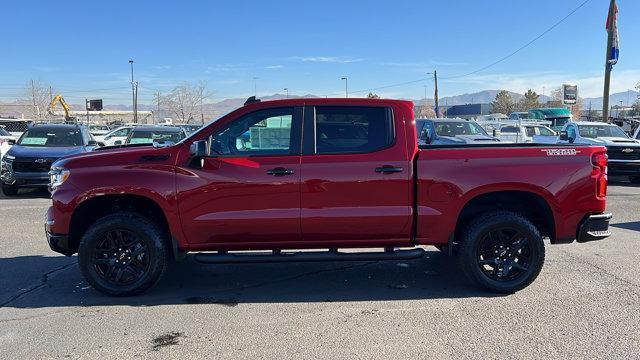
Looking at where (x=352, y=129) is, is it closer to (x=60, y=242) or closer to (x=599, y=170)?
(x=599, y=170)

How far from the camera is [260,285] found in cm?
558

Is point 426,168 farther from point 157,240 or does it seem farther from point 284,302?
point 157,240

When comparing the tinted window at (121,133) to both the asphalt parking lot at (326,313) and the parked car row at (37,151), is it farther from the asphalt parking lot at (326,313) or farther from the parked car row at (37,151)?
the asphalt parking lot at (326,313)

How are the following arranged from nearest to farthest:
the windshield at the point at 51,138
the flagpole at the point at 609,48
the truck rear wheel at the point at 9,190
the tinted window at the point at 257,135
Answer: the tinted window at the point at 257,135 → the truck rear wheel at the point at 9,190 → the windshield at the point at 51,138 → the flagpole at the point at 609,48

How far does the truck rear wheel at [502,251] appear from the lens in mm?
5164

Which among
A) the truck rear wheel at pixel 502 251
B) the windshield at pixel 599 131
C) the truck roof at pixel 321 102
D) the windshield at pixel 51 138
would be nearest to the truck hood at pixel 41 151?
the windshield at pixel 51 138

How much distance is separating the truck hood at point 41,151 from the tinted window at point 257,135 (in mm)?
8244

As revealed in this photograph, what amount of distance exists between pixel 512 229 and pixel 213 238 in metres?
2.97

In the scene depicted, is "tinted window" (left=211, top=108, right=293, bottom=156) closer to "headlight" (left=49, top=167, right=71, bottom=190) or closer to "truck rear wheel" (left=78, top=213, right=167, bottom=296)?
"truck rear wheel" (left=78, top=213, right=167, bottom=296)

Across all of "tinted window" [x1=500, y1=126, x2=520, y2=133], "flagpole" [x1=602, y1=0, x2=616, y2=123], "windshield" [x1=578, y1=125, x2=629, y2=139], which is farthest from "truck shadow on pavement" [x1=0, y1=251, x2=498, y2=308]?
"flagpole" [x1=602, y1=0, x2=616, y2=123]

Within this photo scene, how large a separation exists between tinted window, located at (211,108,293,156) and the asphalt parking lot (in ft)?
4.81

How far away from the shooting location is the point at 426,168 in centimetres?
503

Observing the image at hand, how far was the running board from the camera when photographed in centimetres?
505

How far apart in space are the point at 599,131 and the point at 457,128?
4485 millimetres
